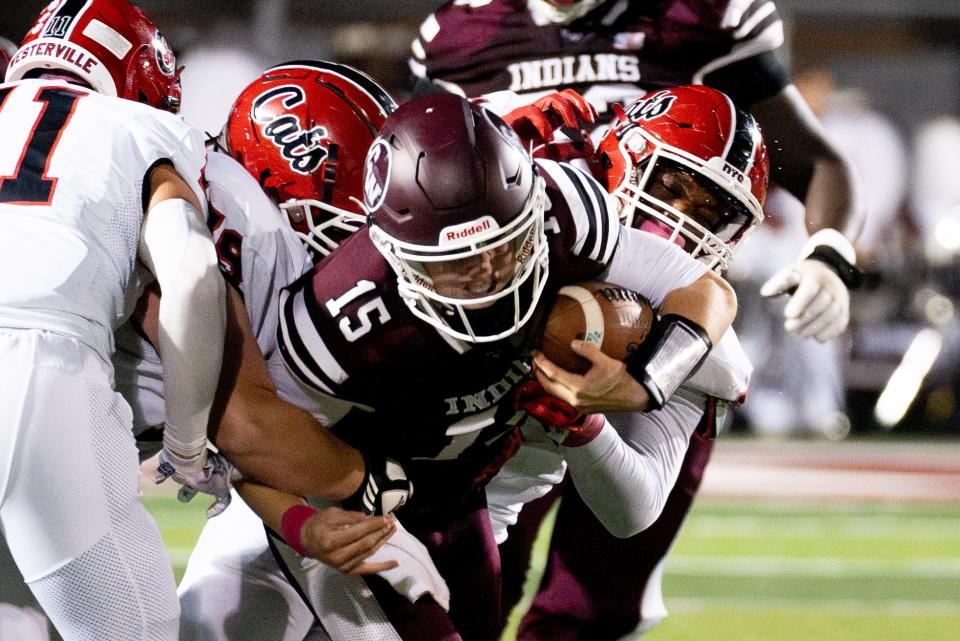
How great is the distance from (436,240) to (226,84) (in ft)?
18.6

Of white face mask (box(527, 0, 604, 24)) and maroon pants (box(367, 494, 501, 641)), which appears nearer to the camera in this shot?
maroon pants (box(367, 494, 501, 641))

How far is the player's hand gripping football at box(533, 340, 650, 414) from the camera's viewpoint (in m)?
2.07

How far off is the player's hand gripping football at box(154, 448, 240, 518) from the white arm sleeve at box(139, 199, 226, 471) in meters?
0.09

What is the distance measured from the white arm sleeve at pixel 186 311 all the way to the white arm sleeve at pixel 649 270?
640mm

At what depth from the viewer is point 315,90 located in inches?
101

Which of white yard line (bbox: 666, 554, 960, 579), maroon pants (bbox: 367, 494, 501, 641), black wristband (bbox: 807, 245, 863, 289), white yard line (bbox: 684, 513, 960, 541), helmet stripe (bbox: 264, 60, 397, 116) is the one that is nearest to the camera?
maroon pants (bbox: 367, 494, 501, 641)

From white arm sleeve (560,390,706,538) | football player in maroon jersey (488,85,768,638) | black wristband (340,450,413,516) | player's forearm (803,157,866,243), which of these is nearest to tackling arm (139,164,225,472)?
black wristband (340,450,413,516)

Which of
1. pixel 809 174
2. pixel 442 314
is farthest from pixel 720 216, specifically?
pixel 442 314

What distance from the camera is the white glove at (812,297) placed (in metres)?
2.69

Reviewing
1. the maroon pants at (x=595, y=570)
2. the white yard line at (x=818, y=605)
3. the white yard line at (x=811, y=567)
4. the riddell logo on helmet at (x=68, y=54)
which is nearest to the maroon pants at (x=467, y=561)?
the maroon pants at (x=595, y=570)

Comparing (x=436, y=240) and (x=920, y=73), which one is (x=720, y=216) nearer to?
(x=436, y=240)

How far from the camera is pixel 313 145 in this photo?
2479 mm

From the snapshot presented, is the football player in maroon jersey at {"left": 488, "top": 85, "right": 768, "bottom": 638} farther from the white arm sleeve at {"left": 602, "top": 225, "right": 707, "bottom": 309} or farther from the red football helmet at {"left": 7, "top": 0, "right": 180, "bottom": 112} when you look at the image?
the red football helmet at {"left": 7, "top": 0, "right": 180, "bottom": 112}

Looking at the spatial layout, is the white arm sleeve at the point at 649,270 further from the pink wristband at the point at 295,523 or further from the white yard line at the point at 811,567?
the white yard line at the point at 811,567
